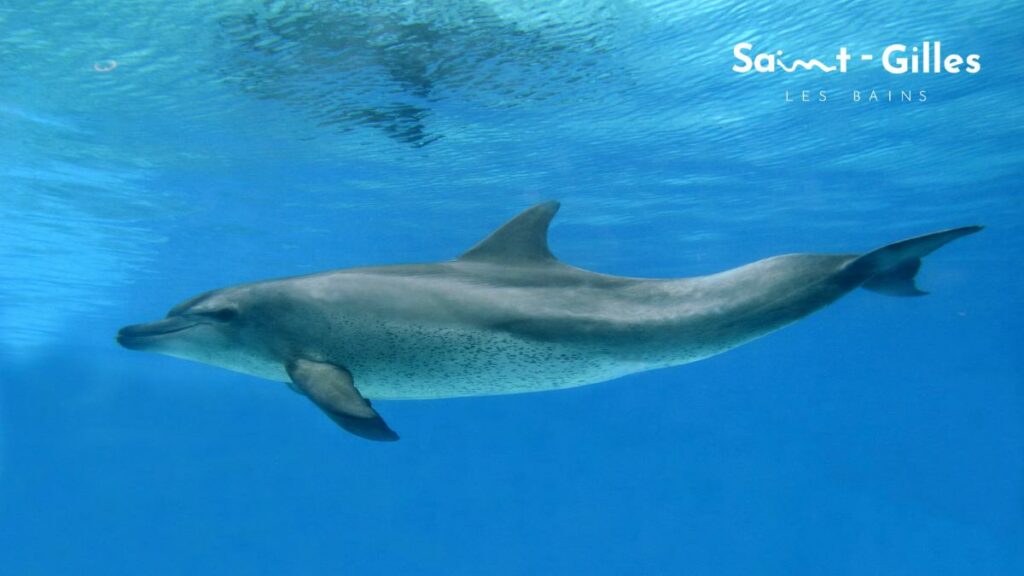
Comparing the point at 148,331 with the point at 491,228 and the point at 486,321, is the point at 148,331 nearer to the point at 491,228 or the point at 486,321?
the point at 486,321

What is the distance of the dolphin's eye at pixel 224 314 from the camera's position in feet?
18.8

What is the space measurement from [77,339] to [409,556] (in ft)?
58.9

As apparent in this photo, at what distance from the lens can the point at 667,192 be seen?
65.4ft

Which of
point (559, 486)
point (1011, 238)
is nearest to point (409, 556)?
point (559, 486)

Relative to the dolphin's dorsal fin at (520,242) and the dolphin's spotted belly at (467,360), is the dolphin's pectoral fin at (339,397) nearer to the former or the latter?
the dolphin's spotted belly at (467,360)

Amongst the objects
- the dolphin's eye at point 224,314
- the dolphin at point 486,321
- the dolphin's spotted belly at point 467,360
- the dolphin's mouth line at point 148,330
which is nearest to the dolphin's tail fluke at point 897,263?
the dolphin at point 486,321

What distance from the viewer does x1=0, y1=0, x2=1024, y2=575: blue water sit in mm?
12664

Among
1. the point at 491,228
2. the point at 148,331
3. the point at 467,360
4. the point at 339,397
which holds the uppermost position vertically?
the point at 148,331

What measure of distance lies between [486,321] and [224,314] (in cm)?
191

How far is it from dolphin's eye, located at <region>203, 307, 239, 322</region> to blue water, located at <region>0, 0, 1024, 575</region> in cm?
679

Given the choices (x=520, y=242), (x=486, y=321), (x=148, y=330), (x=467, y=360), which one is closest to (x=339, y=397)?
(x=467, y=360)

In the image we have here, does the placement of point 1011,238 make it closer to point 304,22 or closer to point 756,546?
point 756,546

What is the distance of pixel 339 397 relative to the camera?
4848 millimetres

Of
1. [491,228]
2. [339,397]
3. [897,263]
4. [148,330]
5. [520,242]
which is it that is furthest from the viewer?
[491,228]
